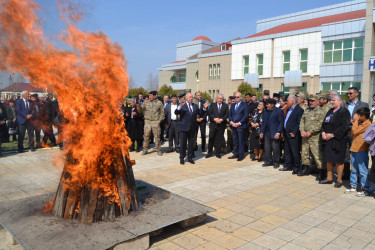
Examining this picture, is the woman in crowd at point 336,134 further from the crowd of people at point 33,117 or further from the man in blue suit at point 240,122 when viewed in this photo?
the crowd of people at point 33,117

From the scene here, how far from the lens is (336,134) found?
23.1 feet

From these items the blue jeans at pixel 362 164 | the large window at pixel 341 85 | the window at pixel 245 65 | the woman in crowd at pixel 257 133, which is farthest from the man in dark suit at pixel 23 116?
the window at pixel 245 65

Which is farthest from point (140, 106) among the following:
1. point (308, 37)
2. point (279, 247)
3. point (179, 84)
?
point (179, 84)

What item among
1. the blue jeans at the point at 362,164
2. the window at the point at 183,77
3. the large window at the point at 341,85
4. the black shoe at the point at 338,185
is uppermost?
the window at the point at 183,77

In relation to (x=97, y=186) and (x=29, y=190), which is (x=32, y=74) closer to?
(x=97, y=186)

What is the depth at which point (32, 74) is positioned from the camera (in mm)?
4367

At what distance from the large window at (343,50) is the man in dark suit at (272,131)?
2518 centimetres

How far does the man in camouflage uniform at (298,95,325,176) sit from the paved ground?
2.11 feet

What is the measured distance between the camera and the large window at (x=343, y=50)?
2965cm

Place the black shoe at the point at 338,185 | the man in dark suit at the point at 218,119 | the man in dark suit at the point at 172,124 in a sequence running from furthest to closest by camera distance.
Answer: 1. the man in dark suit at the point at 172,124
2. the man in dark suit at the point at 218,119
3. the black shoe at the point at 338,185

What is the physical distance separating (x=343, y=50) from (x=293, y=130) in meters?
26.7

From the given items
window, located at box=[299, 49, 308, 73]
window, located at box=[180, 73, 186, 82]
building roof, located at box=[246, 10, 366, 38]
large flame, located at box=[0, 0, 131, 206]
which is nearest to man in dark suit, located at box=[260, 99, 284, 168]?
large flame, located at box=[0, 0, 131, 206]

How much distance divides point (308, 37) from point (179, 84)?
1151 inches

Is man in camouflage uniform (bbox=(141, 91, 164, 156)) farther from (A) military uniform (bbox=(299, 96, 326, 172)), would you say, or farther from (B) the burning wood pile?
(B) the burning wood pile
